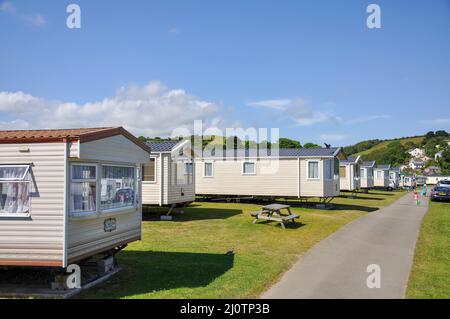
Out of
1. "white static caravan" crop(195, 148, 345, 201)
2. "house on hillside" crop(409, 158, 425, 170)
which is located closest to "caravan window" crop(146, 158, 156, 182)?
"white static caravan" crop(195, 148, 345, 201)

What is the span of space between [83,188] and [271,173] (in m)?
18.0

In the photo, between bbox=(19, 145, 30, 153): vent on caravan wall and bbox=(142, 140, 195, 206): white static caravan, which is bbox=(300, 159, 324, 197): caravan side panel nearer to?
bbox=(142, 140, 195, 206): white static caravan

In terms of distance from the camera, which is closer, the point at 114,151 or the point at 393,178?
the point at 114,151

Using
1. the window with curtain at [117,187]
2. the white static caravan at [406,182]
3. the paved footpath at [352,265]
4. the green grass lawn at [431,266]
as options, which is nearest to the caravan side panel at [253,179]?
the paved footpath at [352,265]

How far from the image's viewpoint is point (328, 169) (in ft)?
78.0

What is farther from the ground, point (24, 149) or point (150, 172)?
point (24, 149)

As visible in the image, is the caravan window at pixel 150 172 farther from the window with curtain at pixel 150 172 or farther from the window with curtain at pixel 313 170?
the window with curtain at pixel 313 170

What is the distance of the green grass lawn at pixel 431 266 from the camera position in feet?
24.7

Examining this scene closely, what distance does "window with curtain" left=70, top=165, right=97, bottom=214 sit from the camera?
7479mm

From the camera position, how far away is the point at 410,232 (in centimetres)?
1492

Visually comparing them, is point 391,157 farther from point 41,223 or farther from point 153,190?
point 41,223

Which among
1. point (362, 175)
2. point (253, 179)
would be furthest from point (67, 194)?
point (362, 175)

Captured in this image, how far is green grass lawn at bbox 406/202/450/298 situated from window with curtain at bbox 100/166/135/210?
6.07 metres
